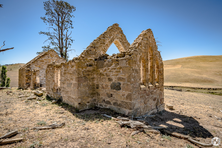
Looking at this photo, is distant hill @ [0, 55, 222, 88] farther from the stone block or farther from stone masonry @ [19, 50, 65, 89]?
the stone block

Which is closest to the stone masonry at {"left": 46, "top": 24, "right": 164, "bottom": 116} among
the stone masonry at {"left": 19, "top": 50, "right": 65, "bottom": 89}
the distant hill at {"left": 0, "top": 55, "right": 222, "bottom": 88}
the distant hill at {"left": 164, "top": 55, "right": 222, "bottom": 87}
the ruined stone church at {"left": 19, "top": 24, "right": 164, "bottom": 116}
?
the ruined stone church at {"left": 19, "top": 24, "right": 164, "bottom": 116}

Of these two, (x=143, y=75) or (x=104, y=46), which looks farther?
(x=104, y=46)

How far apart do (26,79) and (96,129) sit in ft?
41.8

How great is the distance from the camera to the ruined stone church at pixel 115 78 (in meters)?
5.27

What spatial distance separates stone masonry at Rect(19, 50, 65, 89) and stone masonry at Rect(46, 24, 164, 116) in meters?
6.71

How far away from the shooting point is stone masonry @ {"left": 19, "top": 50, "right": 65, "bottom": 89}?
1266cm

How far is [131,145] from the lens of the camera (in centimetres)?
316

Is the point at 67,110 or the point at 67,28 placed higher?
→ the point at 67,28

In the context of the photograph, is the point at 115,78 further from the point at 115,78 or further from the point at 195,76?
the point at 195,76

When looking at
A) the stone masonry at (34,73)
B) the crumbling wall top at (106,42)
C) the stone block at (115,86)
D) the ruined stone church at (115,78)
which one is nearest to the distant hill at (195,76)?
the crumbling wall top at (106,42)

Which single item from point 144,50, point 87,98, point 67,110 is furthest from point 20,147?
point 144,50

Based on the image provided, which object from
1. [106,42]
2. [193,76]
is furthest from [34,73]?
[193,76]

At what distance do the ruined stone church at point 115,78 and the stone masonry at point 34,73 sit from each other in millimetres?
6641

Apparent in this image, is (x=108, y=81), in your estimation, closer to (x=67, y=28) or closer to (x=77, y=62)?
(x=77, y=62)
